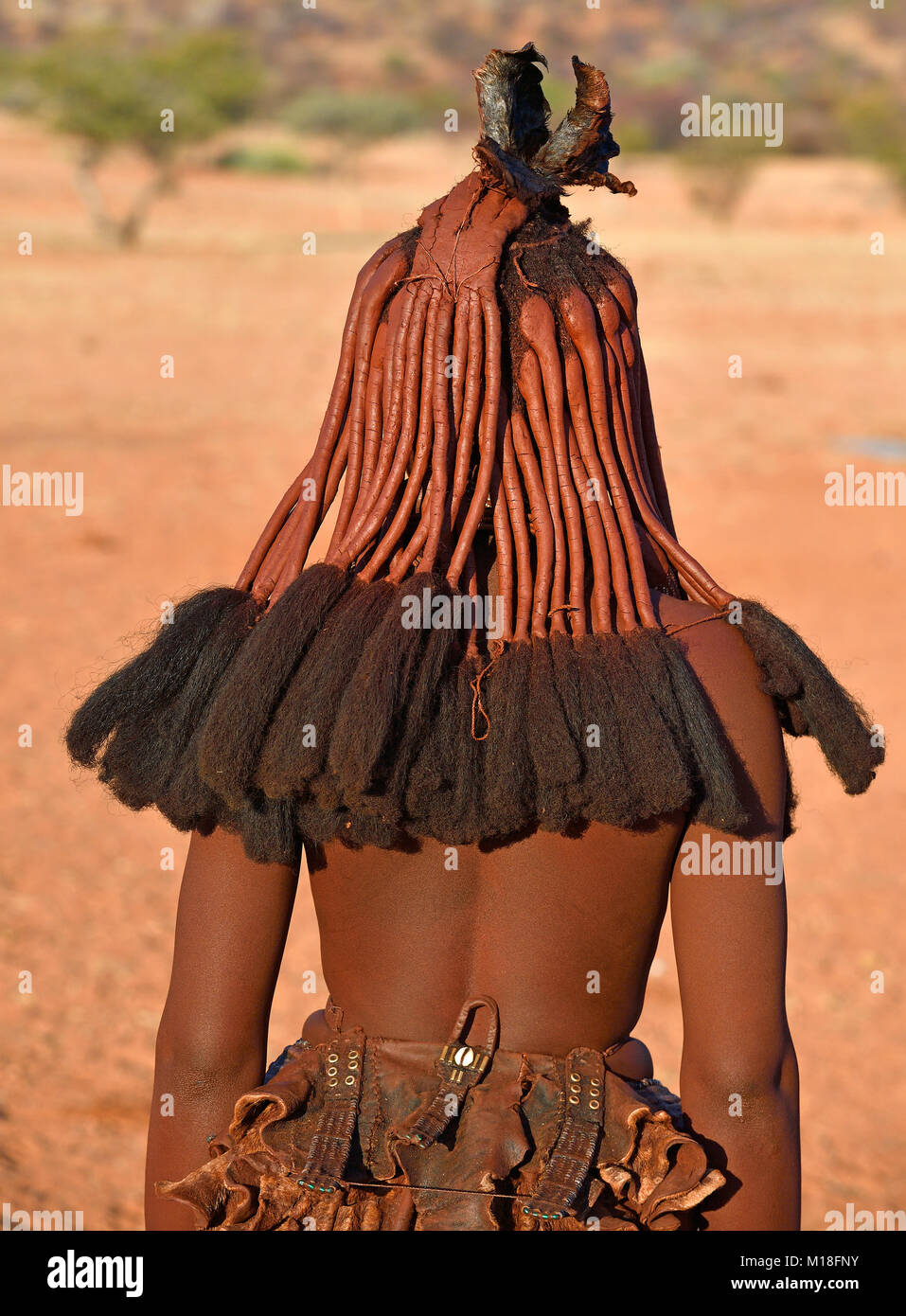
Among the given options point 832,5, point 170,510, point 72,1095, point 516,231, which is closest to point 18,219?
point 170,510

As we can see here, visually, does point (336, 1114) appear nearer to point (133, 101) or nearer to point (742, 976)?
point (742, 976)

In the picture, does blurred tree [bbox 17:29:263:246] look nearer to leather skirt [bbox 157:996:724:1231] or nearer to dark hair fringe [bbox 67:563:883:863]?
dark hair fringe [bbox 67:563:883:863]

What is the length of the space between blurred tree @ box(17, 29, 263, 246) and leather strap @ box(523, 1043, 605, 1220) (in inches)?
1030

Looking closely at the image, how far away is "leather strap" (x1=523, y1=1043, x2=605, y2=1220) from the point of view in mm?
1765

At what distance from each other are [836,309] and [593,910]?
1950 centimetres

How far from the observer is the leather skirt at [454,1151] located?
1793 mm

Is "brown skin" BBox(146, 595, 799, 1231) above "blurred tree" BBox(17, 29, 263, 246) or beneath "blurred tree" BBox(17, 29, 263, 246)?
beneath

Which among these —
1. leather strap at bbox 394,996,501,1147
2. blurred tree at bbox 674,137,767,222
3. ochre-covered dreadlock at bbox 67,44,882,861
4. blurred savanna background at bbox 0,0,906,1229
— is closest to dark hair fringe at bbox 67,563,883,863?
ochre-covered dreadlock at bbox 67,44,882,861

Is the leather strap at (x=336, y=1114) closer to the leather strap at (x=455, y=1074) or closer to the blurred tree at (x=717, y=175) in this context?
the leather strap at (x=455, y=1074)

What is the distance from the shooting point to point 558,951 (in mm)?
1893


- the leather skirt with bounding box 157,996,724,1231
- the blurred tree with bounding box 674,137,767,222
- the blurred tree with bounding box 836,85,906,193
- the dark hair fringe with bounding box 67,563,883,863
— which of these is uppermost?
the blurred tree with bounding box 836,85,906,193

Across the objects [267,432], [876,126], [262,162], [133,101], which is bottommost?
[267,432]

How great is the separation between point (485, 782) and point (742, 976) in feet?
1.43

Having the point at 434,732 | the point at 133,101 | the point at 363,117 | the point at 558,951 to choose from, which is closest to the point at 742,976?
the point at 558,951
